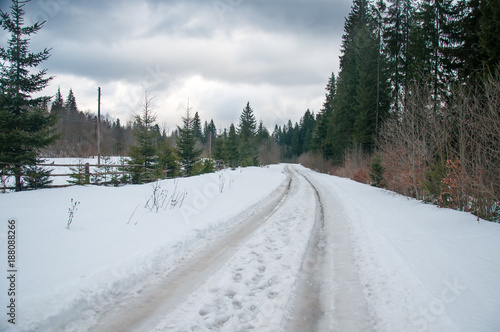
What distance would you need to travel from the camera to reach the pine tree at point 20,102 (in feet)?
32.5

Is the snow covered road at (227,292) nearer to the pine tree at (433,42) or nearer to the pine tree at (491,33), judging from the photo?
the pine tree at (491,33)

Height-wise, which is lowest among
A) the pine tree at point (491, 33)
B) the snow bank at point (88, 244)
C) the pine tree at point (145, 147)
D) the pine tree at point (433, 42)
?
the snow bank at point (88, 244)

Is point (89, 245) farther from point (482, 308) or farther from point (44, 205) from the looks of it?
point (482, 308)

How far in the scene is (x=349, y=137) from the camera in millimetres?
29188

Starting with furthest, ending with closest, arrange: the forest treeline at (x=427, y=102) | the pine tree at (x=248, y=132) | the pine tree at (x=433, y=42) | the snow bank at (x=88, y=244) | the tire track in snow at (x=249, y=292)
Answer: the pine tree at (x=248, y=132)
the pine tree at (x=433, y=42)
the forest treeline at (x=427, y=102)
the snow bank at (x=88, y=244)
the tire track in snow at (x=249, y=292)

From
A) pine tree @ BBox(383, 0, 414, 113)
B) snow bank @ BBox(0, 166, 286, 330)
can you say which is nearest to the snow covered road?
snow bank @ BBox(0, 166, 286, 330)

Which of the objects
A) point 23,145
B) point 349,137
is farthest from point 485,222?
point 349,137

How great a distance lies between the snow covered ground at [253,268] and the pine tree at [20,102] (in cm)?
438

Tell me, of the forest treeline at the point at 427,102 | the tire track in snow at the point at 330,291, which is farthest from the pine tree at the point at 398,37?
the tire track in snow at the point at 330,291

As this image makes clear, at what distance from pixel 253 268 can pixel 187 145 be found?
62.6 ft

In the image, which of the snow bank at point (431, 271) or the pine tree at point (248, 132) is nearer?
the snow bank at point (431, 271)

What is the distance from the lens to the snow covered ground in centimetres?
269

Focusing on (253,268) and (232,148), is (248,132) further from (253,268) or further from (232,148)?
(253,268)

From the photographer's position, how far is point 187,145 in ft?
71.4
